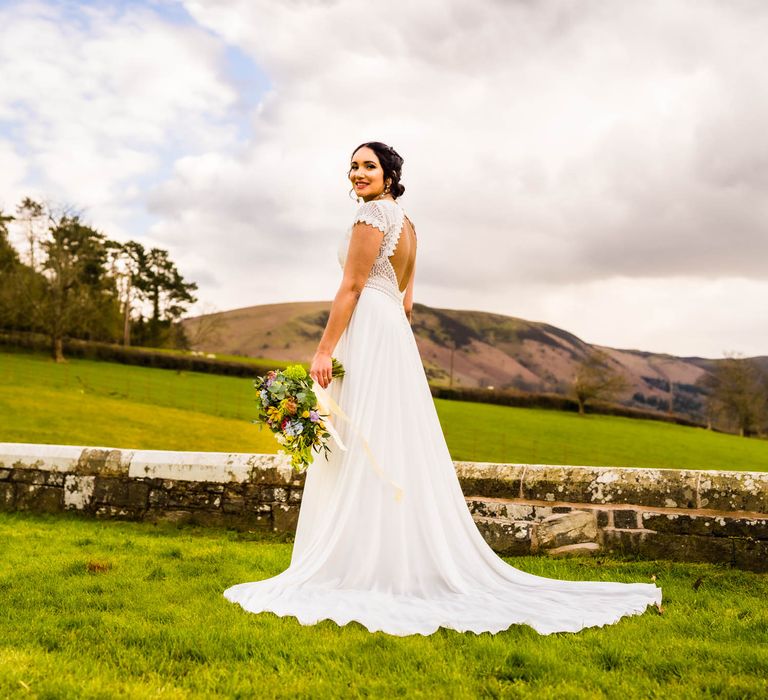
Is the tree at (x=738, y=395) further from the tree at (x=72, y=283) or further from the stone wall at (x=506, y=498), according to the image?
the stone wall at (x=506, y=498)

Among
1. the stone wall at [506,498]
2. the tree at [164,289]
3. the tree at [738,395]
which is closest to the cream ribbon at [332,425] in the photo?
the stone wall at [506,498]

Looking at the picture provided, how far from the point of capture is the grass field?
15789 mm

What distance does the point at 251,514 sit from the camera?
21.1ft

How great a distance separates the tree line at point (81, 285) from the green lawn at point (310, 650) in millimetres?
41276

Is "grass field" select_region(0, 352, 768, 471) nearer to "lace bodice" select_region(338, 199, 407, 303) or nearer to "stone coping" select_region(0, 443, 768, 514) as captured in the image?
"stone coping" select_region(0, 443, 768, 514)

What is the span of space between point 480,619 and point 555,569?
166 centimetres

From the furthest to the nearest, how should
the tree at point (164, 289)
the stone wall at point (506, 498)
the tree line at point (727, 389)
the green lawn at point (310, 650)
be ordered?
the tree at point (164, 289), the tree line at point (727, 389), the stone wall at point (506, 498), the green lawn at point (310, 650)

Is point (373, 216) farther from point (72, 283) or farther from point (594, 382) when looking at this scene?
point (594, 382)

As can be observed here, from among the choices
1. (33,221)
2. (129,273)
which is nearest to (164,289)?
(129,273)

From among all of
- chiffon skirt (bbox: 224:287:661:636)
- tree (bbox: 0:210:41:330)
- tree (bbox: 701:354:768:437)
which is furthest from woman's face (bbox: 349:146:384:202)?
tree (bbox: 701:354:768:437)

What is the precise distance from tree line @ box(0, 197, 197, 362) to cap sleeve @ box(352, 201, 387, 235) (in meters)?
41.3

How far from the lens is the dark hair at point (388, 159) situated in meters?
4.57

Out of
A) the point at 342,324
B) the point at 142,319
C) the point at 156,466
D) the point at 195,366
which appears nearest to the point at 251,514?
the point at 156,466

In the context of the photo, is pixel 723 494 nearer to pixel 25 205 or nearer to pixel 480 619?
pixel 480 619
